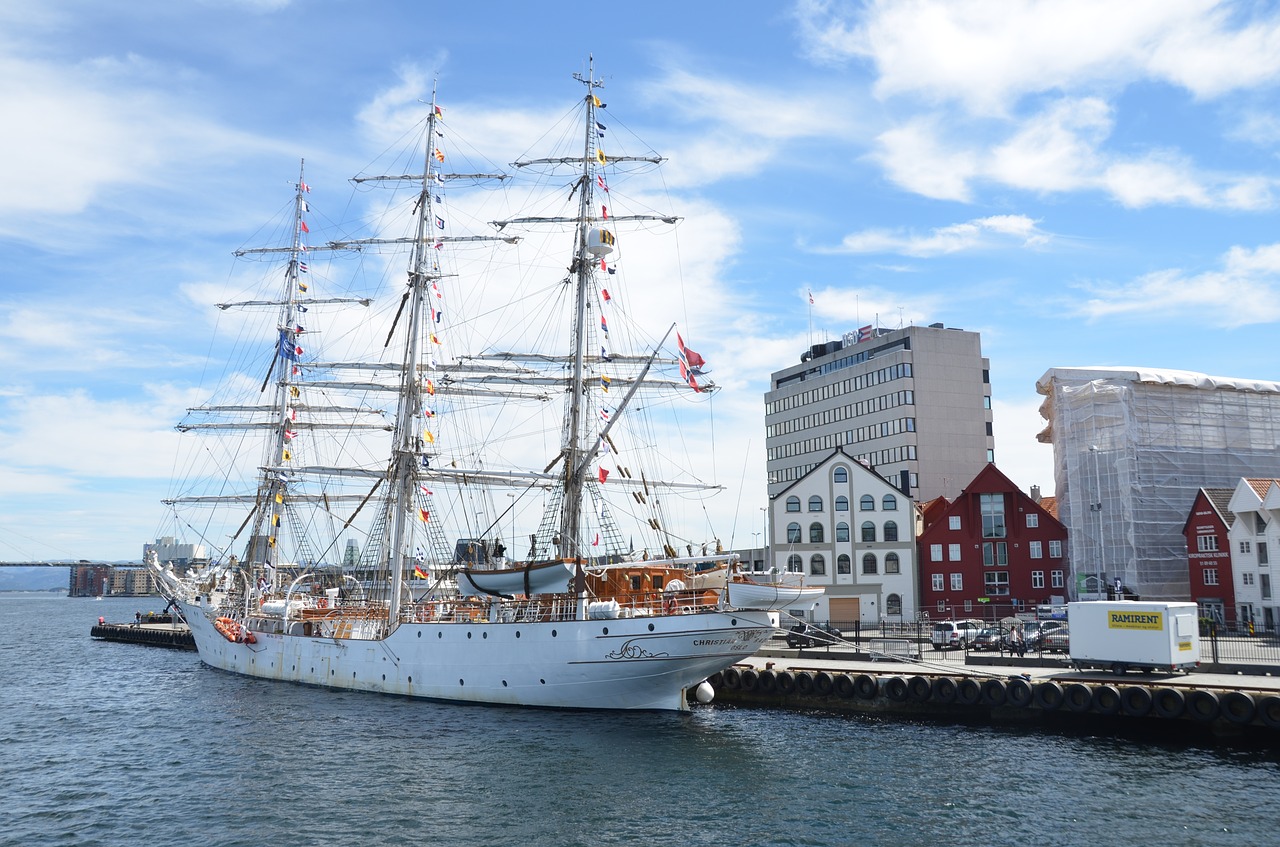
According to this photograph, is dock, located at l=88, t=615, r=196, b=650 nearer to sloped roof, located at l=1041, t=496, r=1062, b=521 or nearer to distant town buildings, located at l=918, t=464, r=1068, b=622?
distant town buildings, located at l=918, t=464, r=1068, b=622

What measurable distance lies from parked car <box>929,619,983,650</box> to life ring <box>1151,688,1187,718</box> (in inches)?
507

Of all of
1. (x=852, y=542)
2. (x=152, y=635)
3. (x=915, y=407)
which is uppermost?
(x=915, y=407)

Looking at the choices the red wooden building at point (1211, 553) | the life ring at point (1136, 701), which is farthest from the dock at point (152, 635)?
the red wooden building at point (1211, 553)

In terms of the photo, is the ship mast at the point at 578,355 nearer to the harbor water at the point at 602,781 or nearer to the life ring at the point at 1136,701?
the harbor water at the point at 602,781

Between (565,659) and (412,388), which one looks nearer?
(565,659)

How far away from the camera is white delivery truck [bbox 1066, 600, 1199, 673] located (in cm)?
3662

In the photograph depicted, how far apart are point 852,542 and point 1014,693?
38341 millimetres

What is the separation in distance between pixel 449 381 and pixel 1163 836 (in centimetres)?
4569

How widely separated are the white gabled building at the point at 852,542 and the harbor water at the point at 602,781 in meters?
35.3

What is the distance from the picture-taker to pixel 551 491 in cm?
5222

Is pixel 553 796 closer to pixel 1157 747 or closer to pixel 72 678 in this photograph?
pixel 1157 747

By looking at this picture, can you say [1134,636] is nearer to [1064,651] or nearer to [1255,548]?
[1064,651]

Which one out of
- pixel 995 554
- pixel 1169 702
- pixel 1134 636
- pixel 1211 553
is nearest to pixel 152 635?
pixel 995 554

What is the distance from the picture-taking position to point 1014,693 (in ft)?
118
